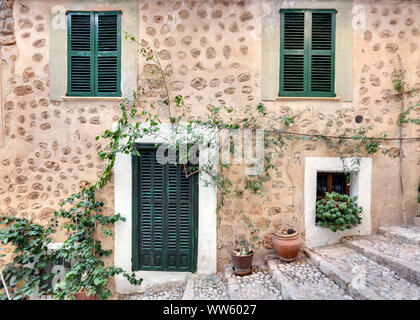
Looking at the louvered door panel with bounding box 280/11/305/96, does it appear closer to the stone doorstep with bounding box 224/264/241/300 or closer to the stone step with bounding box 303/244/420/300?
the stone step with bounding box 303/244/420/300

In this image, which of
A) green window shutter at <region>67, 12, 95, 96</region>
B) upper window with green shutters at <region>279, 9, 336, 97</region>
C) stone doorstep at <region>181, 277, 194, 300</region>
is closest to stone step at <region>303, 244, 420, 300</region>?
stone doorstep at <region>181, 277, 194, 300</region>

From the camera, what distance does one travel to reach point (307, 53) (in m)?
3.55

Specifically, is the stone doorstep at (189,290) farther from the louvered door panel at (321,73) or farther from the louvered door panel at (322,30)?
the louvered door panel at (322,30)

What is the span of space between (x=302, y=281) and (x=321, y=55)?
3.47 metres

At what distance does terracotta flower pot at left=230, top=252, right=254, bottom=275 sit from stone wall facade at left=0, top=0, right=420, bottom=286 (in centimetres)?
33

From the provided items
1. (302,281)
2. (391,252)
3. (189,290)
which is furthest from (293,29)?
(189,290)

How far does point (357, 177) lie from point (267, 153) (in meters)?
1.55

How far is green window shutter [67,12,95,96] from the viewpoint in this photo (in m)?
3.53

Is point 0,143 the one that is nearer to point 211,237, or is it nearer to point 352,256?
point 211,237

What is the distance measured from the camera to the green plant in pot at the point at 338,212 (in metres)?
3.29

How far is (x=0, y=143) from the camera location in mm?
3588
